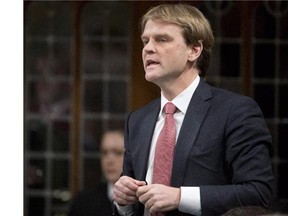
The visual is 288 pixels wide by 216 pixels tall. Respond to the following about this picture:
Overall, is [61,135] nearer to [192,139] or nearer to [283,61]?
[283,61]

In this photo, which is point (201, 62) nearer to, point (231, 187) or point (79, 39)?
point (231, 187)

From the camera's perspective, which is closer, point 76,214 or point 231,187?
point 231,187

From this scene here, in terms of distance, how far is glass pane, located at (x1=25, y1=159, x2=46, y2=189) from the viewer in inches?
254

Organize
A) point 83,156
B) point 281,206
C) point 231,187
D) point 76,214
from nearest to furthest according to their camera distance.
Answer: point 281,206, point 231,187, point 76,214, point 83,156

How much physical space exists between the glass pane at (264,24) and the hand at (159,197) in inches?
115

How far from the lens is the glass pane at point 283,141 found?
6.43 meters

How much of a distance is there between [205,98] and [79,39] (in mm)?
2764

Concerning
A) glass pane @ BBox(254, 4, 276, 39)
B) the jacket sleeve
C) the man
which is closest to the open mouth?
the jacket sleeve

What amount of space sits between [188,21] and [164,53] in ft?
0.41

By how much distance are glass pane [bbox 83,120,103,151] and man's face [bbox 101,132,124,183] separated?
0.27 m

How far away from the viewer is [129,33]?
6.45m

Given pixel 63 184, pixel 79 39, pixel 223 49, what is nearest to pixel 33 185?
pixel 63 184

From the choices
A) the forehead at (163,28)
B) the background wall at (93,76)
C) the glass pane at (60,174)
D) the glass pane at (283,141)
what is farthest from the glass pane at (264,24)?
the forehead at (163,28)

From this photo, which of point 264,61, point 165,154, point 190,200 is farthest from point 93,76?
point 190,200
